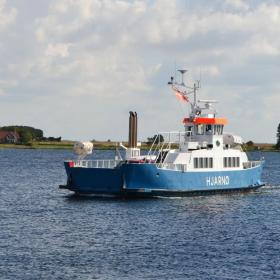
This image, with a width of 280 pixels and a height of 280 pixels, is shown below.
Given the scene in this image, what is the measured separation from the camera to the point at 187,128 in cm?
7600

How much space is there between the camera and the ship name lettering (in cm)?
7250

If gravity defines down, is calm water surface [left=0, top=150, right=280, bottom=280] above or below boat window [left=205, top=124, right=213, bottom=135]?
below

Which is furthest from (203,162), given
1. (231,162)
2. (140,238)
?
(140,238)

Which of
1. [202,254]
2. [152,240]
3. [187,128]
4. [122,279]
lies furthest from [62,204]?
[122,279]

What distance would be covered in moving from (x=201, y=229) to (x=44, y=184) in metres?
43.4

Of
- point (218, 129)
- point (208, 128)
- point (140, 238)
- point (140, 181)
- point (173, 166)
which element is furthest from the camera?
point (218, 129)

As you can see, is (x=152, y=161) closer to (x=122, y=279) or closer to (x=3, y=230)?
(x=3, y=230)

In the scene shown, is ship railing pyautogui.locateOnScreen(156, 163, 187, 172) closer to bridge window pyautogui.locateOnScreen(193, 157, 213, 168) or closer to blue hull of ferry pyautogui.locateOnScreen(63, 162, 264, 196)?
blue hull of ferry pyautogui.locateOnScreen(63, 162, 264, 196)

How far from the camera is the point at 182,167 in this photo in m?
70.3

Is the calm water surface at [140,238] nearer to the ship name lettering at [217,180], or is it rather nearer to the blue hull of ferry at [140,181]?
the blue hull of ferry at [140,181]

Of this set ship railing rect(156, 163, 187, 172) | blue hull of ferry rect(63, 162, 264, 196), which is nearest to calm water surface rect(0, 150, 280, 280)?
blue hull of ferry rect(63, 162, 264, 196)

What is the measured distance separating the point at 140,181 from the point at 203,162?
7.61 metres

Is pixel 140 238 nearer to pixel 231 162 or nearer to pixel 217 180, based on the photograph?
pixel 217 180

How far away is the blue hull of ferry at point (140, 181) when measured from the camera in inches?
2648
